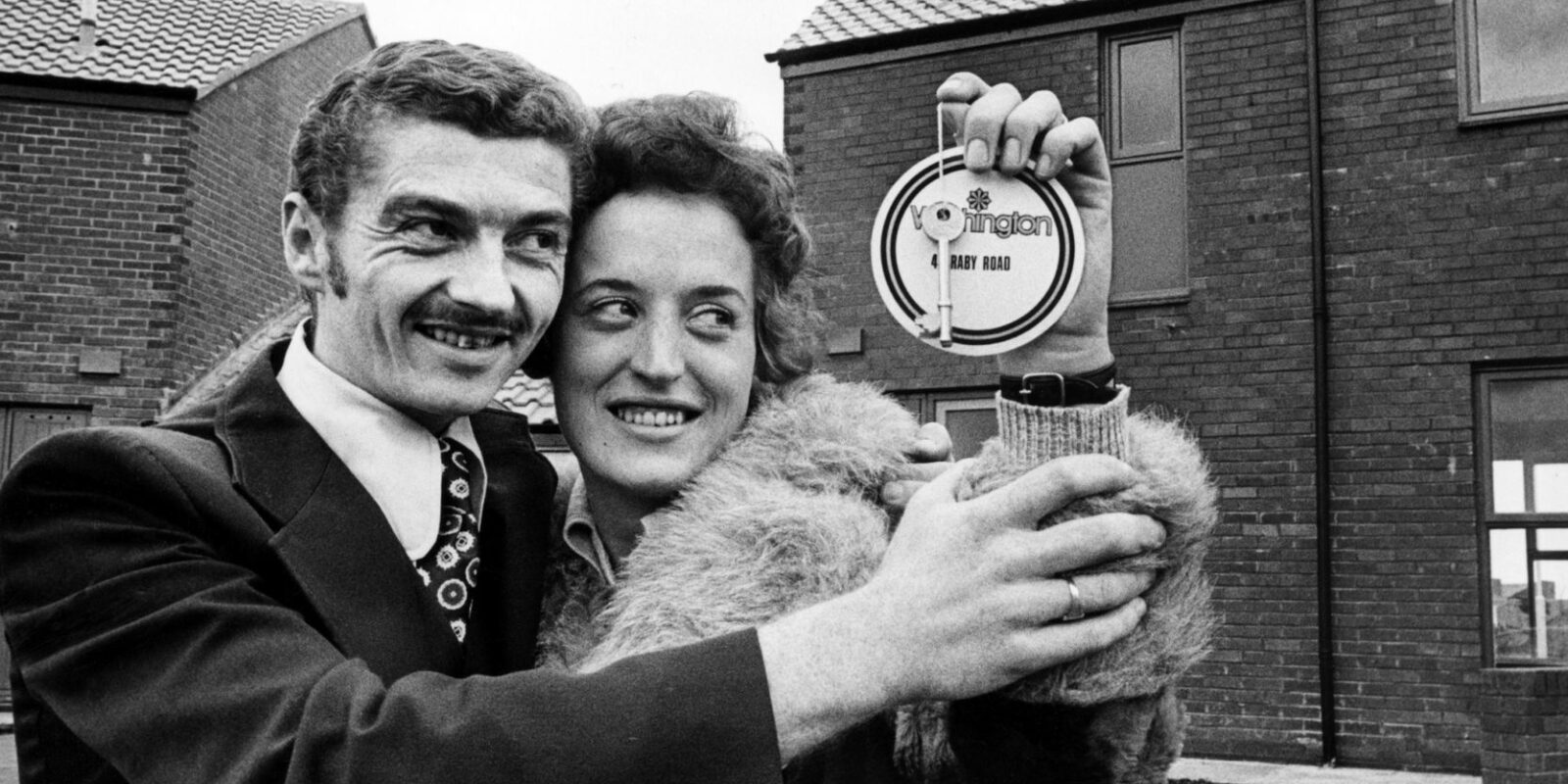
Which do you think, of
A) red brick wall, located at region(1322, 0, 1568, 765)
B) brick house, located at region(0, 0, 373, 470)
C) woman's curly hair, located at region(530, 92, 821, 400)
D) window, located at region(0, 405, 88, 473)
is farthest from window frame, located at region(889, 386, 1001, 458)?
woman's curly hair, located at region(530, 92, 821, 400)

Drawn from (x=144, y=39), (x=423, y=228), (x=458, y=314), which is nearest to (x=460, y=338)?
(x=458, y=314)

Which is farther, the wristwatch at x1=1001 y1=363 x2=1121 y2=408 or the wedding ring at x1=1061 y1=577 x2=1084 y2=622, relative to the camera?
the wristwatch at x1=1001 y1=363 x2=1121 y2=408

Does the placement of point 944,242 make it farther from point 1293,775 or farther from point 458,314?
point 1293,775

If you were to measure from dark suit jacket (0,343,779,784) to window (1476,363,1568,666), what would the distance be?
8825 millimetres

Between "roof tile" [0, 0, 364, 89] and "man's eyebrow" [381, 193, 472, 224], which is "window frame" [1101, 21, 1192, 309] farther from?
"man's eyebrow" [381, 193, 472, 224]

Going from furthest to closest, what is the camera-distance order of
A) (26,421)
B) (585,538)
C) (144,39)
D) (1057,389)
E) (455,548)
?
(144,39) < (26,421) < (585,538) < (455,548) < (1057,389)

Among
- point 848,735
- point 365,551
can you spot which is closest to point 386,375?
point 365,551

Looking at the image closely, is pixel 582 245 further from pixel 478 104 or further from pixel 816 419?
pixel 816 419

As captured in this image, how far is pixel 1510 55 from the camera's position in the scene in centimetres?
928

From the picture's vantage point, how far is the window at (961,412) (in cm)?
1020

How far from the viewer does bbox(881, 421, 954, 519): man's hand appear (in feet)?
6.21

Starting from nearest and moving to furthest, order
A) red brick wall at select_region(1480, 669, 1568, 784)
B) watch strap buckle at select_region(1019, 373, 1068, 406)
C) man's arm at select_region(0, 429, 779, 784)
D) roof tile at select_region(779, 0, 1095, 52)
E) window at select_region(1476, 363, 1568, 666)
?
man's arm at select_region(0, 429, 779, 784) < watch strap buckle at select_region(1019, 373, 1068, 406) < red brick wall at select_region(1480, 669, 1568, 784) < window at select_region(1476, 363, 1568, 666) < roof tile at select_region(779, 0, 1095, 52)

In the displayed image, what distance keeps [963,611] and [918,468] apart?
467 mm

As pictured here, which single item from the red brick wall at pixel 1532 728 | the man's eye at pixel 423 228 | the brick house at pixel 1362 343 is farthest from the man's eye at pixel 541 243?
the brick house at pixel 1362 343
